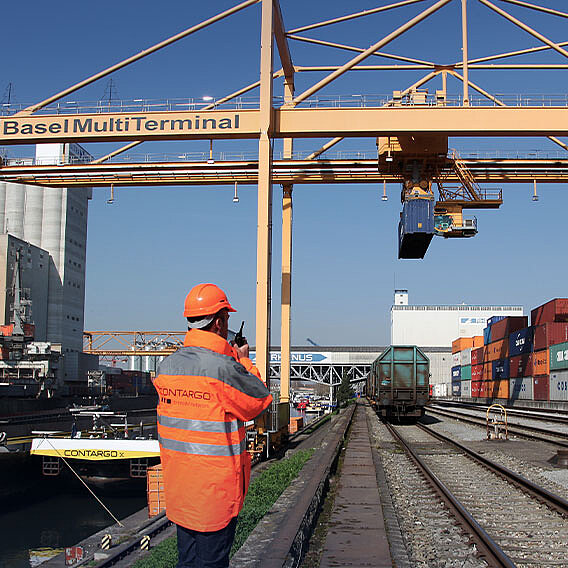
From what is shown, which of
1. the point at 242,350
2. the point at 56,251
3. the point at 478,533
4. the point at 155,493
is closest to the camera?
the point at 242,350

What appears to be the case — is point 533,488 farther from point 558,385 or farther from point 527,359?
point 527,359

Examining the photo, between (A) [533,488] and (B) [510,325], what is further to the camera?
(B) [510,325]

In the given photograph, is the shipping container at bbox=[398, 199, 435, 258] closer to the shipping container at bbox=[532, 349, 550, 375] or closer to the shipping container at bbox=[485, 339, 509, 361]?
the shipping container at bbox=[532, 349, 550, 375]

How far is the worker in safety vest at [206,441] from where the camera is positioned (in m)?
2.52

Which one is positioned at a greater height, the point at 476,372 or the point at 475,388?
the point at 476,372

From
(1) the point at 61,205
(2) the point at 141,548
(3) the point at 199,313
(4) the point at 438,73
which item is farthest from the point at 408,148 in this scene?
(1) the point at 61,205

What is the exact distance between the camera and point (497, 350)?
4641cm

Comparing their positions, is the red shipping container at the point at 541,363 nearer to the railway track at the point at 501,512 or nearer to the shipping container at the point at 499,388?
the shipping container at the point at 499,388

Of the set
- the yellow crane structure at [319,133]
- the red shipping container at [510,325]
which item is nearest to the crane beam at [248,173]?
the yellow crane structure at [319,133]

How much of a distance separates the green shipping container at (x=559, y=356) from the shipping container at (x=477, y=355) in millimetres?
18330

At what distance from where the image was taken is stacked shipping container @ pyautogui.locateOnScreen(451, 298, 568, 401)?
110ft

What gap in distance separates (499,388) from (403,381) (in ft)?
77.8

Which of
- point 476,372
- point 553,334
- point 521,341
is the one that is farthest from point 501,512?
point 476,372

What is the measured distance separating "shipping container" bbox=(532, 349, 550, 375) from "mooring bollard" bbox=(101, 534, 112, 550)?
31.8 meters
